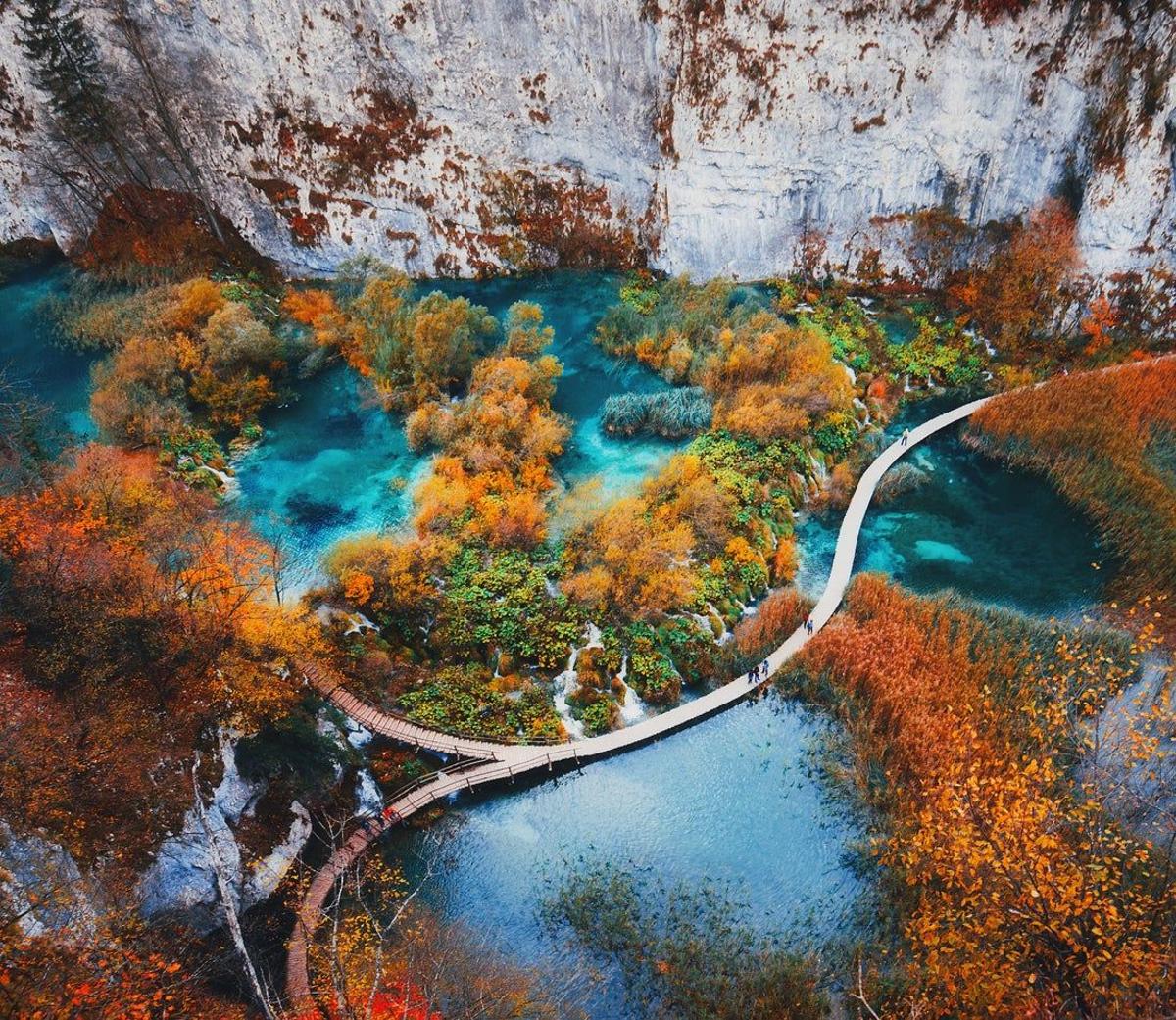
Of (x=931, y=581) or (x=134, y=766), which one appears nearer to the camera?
(x=134, y=766)

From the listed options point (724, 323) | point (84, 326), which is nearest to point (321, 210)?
point (84, 326)

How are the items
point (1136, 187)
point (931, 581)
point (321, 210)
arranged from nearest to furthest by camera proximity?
1. point (931, 581)
2. point (1136, 187)
3. point (321, 210)

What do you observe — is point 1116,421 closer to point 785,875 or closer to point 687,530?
point 687,530

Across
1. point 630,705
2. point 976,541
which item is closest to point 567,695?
point 630,705

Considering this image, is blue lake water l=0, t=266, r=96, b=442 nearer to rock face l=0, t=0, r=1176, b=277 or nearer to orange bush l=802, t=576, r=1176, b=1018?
rock face l=0, t=0, r=1176, b=277

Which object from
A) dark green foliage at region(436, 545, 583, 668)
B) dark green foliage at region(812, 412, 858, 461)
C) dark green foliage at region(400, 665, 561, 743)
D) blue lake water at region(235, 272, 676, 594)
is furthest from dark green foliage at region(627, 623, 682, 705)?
dark green foliage at region(812, 412, 858, 461)

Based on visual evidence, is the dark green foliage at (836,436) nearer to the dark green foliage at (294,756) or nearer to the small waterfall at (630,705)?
the small waterfall at (630,705)
